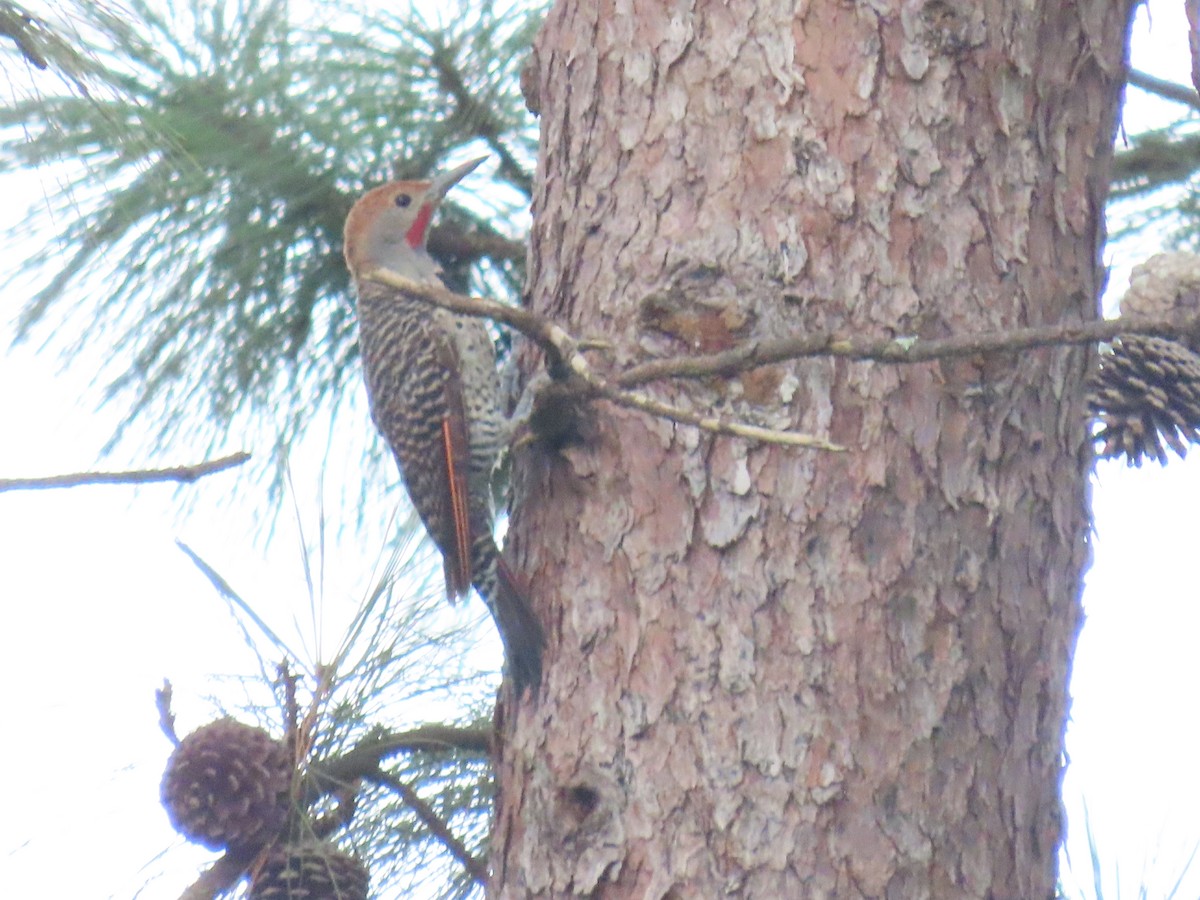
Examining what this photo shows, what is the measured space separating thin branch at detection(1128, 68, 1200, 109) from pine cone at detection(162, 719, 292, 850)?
1.73 meters

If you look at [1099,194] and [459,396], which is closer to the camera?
[1099,194]

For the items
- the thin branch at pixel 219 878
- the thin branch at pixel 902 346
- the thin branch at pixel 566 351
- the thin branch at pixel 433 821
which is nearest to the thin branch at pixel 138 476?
the thin branch at pixel 566 351

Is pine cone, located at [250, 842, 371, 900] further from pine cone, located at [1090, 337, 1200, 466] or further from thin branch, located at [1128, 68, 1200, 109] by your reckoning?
thin branch, located at [1128, 68, 1200, 109]

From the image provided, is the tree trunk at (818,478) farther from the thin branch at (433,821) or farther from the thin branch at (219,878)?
the thin branch at (219,878)

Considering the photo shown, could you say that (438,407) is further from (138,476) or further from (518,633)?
(138,476)

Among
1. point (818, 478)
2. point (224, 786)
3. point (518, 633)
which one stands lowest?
point (224, 786)

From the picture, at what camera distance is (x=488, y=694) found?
7.88 ft

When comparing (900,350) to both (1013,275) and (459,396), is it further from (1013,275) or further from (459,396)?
(459,396)

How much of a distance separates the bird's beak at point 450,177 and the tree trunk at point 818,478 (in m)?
0.51

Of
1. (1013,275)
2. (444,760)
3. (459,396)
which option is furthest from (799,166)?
(444,760)

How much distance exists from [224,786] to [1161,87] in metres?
1.83

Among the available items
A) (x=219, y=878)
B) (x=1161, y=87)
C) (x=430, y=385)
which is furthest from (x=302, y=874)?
(x=1161, y=87)

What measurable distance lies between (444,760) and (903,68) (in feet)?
3.99

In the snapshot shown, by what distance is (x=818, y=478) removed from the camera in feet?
5.71
